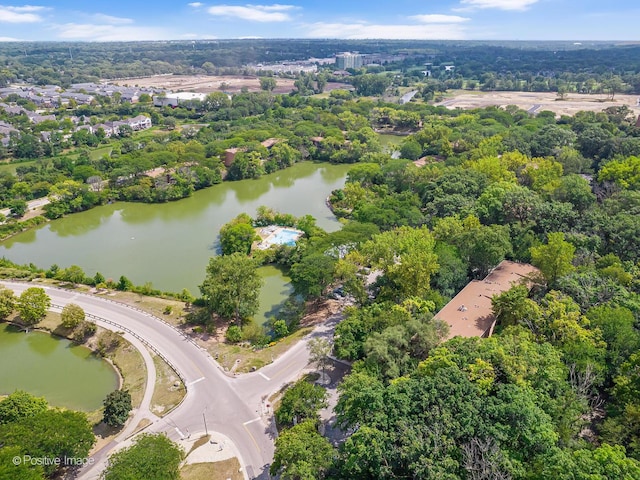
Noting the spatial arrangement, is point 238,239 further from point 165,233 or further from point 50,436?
point 50,436

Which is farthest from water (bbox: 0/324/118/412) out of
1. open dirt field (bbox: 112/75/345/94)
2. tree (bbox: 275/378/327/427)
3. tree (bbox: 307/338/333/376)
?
open dirt field (bbox: 112/75/345/94)

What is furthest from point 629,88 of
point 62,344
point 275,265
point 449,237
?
point 62,344

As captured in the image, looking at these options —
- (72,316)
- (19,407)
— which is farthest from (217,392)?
(72,316)

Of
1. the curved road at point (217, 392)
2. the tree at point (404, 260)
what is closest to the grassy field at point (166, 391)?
the curved road at point (217, 392)

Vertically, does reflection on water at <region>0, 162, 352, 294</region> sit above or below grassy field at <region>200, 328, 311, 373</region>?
above

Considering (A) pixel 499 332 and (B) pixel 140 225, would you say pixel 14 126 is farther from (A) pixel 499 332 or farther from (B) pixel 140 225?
(A) pixel 499 332

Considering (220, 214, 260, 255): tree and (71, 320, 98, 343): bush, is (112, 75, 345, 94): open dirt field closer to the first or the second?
(220, 214, 260, 255): tree

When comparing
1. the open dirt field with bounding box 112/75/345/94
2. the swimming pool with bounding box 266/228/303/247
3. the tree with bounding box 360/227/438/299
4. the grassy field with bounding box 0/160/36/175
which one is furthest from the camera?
the open dirt field with bounding box 112/75/345/94
